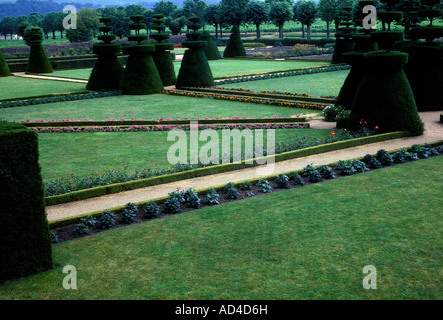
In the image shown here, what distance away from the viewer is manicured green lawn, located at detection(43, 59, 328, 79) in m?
38.0

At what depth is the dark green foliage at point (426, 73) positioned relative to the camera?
2017 cm

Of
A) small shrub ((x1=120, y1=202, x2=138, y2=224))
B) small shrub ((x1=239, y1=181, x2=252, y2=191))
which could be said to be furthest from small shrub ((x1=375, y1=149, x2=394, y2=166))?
small shrub ((x1=120, y1=202, x2=138, y2=224))

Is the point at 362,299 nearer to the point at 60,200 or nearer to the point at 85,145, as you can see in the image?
the point at 60,200

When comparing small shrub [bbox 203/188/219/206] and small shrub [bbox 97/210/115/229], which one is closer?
small shrub [bbox 97/210/115/229]

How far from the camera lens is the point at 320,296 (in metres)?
7.11

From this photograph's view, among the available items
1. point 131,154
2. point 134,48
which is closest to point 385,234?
point 131,154

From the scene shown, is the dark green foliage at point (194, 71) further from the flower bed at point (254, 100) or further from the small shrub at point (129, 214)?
the small shrub at point (129, 214)

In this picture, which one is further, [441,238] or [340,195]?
[340,195]

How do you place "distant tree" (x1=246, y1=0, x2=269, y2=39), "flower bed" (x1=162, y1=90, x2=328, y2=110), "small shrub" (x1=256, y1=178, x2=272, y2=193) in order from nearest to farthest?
"small shrub" (x1=256, y1=178, x2=272, y2=193) → "flower bed" (x1=162, y1=90, x2=328, y2=110) → "distant tree" (x1=246, y1=0, x2=269, y2=39)

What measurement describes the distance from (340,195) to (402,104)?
659 centimetres

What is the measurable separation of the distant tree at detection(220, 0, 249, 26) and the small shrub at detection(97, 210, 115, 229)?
220 ft

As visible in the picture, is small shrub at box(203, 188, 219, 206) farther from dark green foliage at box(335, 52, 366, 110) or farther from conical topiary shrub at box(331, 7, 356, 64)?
conical topiary shrub at box(331, 7, 356, 64)

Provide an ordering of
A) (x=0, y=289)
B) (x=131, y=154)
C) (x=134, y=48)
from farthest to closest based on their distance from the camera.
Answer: (x=134, y=48) < (x=131, y=154) < (x=0, y=289)

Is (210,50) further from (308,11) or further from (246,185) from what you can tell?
(246,185)
